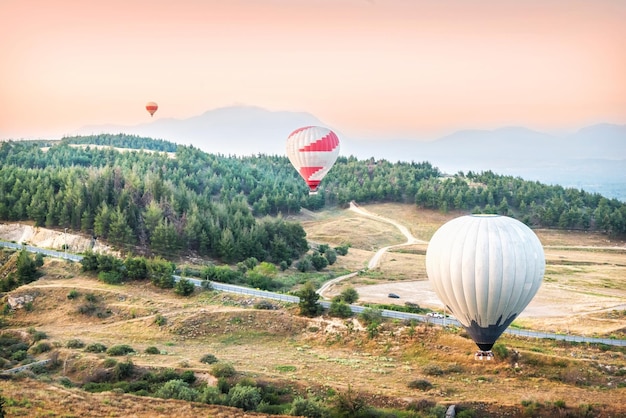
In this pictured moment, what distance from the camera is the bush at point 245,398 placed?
42281 millimetres

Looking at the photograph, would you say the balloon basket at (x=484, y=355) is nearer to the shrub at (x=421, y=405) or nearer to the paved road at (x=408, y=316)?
the paved road at (x=408, y=316)

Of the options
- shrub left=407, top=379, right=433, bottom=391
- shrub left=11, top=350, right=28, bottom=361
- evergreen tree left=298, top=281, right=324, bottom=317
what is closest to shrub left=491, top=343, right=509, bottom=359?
shrub left=407, top=379, right=433, bottom=391

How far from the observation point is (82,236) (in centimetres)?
9156

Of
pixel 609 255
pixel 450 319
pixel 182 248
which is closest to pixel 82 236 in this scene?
pixel 182 248

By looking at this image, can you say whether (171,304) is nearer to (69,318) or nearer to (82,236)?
(69,318)

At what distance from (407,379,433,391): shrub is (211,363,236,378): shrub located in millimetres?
11903

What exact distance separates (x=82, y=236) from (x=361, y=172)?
102 metres

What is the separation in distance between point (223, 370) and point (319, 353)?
10212 mm

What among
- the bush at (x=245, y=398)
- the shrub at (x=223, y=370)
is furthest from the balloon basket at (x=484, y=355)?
the shrub at (x=223, y=370)

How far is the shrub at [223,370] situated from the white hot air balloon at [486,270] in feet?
50.6

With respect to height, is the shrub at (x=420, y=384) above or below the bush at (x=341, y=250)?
below

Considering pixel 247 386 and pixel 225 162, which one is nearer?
pixel 247 386

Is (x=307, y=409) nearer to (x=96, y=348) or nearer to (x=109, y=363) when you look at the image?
→ (x=109, y=363)

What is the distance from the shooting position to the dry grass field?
42.0 m
